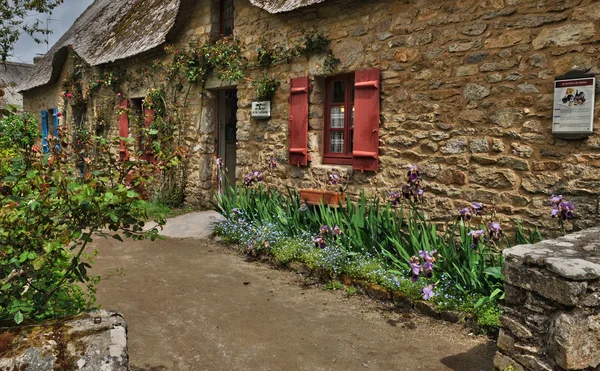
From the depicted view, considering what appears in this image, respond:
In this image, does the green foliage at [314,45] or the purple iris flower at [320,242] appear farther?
the green foliage at [314,45]

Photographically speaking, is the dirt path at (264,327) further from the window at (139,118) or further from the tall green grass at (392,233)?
the window at (139,118)

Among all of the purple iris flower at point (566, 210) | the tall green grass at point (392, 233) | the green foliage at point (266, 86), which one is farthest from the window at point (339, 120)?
the purple iris flower at point (566, 210)

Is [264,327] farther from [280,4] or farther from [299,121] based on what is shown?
[280,4]

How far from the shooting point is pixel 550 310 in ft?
8.20

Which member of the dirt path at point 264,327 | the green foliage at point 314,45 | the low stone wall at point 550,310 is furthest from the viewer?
the green foliage at point 314,45

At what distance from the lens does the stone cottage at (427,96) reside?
4.27 m

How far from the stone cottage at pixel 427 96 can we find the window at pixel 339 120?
0.6 inches

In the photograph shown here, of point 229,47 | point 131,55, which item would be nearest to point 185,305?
point 229,47

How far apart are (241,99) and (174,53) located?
1.92 metres

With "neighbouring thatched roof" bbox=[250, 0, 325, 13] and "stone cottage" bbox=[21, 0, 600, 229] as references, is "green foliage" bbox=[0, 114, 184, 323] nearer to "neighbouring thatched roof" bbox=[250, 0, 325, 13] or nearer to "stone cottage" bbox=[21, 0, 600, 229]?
"stone cottage" bbox=[21, 0, 600, 229]

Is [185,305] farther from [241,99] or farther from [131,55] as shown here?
[131,55]

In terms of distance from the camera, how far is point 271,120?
7008 mm

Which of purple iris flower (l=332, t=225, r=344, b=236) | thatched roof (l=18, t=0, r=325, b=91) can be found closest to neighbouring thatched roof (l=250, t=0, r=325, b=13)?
thatched roof (l=18, t=0, r=325, b=91)

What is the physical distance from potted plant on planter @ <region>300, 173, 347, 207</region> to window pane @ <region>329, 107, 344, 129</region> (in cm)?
67
